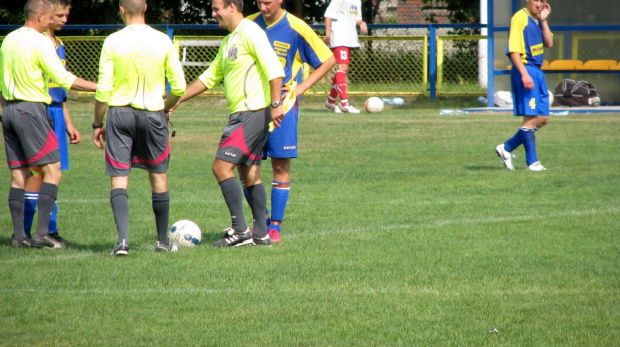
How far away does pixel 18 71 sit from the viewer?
6594 mm

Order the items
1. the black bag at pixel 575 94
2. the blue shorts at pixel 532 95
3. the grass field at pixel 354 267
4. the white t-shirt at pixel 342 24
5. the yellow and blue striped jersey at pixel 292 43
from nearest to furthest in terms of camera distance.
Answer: the grass field at pixel 354 267 < the yellow and blue striped jersey at pixel 292 43 < the blue shorts at pixel 532 95 < the white t-shirt at pixel 342 24 < the black bag at pixel 575 94

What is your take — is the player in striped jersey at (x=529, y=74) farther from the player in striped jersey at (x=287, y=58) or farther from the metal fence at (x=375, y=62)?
the metal fence at (x=375, y=62)

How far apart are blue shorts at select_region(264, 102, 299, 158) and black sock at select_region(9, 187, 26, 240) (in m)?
1.97

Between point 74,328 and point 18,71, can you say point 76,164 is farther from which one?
point 74,328

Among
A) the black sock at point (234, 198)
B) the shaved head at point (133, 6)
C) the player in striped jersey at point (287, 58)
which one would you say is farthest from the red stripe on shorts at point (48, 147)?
the player in striped jersey at point (287, 58)

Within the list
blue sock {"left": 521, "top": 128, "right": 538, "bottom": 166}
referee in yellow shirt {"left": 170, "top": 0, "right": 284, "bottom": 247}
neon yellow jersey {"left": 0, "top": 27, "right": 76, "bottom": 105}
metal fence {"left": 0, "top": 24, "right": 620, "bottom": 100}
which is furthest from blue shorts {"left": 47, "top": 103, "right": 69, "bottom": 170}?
metal fence {"left": 0, "top": 24, "right": 620, "bottom": 100}

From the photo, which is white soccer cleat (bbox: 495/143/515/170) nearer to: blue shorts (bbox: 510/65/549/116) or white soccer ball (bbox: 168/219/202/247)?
blue shorts (bbox: 510/65/549/116)

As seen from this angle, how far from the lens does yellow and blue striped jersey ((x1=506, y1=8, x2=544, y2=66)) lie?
433 inches

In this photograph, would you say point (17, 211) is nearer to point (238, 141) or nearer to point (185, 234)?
point (185, 234)

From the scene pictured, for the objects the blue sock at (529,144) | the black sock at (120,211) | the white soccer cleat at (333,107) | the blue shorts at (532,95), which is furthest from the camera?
the white soccer cleat at (333,107)

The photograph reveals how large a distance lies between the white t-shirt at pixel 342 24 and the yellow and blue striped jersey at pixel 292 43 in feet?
38.2

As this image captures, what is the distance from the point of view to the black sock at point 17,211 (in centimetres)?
684

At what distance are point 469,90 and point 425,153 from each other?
976 centimetres

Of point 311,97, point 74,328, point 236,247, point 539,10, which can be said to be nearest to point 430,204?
point 236,247
